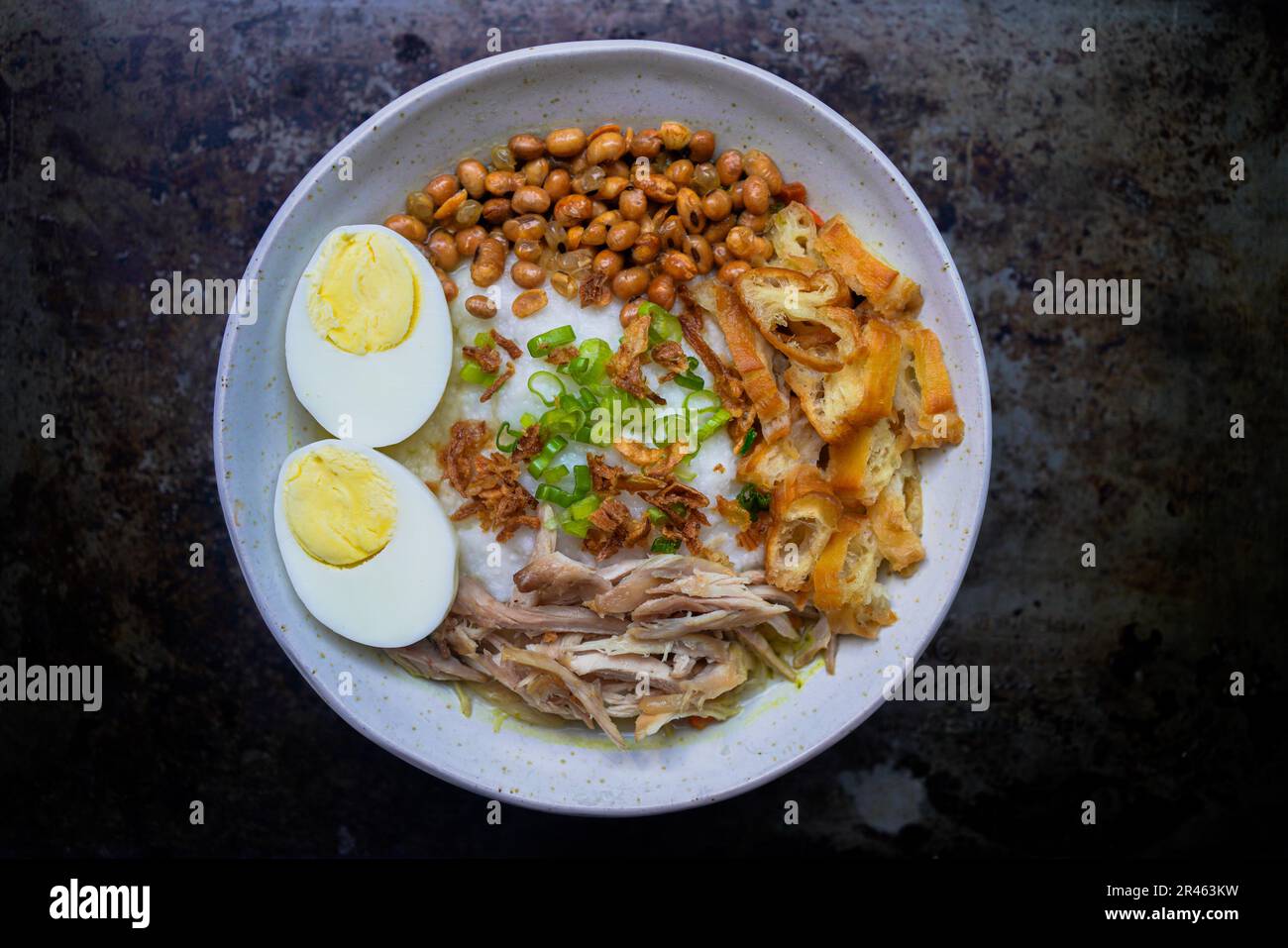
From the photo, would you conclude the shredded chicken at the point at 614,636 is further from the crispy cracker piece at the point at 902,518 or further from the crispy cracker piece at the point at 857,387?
the crispy cracker piece at the point at 857,387

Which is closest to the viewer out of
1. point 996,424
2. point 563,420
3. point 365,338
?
point 365,338

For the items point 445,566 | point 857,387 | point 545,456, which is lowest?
point 445,566

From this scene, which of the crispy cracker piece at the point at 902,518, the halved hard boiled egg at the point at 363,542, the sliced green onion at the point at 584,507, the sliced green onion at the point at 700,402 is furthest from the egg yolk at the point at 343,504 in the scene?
the crispy cracker piece at the point at 902,518

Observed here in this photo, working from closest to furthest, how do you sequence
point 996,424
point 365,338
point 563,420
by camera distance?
point 365,338
point 563,420
point 996,424

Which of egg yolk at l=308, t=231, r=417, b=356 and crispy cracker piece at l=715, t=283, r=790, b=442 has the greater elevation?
egg yolk at l=308, t=231, r=417, b=356

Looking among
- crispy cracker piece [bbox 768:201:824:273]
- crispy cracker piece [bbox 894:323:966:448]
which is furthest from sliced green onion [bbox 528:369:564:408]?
crispy cracker piece [bbox 894:323:966:448]

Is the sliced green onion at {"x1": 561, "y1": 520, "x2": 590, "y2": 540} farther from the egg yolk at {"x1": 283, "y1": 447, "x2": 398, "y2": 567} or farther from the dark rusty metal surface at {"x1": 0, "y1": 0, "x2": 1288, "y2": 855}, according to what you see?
the dark rusty metal surface at {"x1": 0, "y1": 0, "x2": 1288, "y2": 855}

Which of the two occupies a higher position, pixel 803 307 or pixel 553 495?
pixel 803 307

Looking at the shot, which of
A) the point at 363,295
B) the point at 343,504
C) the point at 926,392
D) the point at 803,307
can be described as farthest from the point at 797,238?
the point at 343,504

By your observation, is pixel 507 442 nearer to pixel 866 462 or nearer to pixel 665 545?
pixel 665 545
